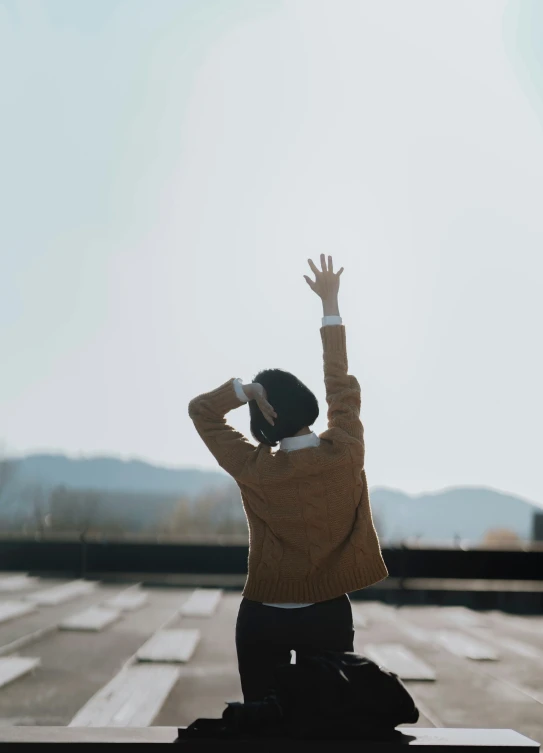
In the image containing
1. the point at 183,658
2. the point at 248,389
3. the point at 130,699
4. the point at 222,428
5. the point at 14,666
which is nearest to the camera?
the point at 248,389

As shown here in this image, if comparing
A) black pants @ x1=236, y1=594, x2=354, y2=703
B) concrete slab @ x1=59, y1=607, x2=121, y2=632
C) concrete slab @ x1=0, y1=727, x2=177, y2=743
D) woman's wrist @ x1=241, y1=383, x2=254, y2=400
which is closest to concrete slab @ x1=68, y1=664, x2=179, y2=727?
concrete slab @ x1=59, y1=607, x2=121, y2=632

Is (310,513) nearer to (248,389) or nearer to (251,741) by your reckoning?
(248,389)

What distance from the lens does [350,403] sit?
9.73 ft

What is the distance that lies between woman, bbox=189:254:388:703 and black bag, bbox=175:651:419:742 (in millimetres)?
399

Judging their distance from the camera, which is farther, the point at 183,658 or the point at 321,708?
the point at 183,658

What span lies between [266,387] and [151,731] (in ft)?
3.73

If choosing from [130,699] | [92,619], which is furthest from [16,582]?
[130,699]

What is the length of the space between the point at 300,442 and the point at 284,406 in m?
0.13

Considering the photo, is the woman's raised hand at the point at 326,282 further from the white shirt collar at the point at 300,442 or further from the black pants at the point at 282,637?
the black pants at the point at 282,637

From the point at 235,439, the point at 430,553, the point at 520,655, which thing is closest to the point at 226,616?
the point at 520,655

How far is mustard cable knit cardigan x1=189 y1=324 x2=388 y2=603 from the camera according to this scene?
2.81 meters

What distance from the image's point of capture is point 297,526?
2.83 m

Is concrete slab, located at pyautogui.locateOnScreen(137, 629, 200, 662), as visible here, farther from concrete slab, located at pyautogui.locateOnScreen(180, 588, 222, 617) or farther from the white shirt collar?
the white shirt collar

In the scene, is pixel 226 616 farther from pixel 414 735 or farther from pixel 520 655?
pixel 414 735
